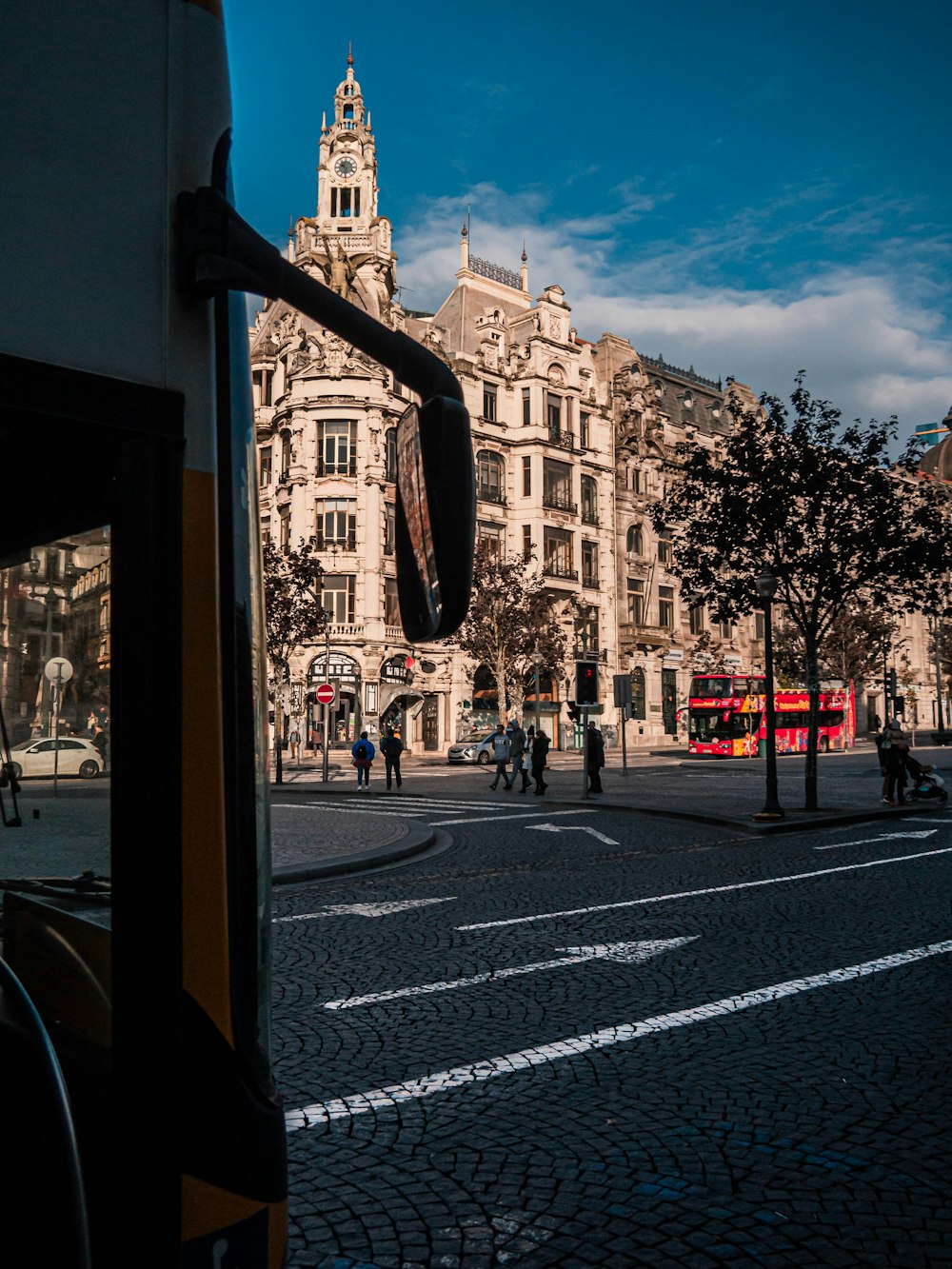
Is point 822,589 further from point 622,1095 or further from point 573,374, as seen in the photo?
point 573,374

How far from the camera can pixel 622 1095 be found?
4.24 m

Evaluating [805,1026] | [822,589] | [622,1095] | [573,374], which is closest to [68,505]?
[622,1095]

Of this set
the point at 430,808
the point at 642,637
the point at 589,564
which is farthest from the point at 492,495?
the point at 430,808

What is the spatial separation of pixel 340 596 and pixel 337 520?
3471 millimetres

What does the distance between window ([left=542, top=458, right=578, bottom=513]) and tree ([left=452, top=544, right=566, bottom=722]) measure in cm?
1022

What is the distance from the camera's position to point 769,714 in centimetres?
1722

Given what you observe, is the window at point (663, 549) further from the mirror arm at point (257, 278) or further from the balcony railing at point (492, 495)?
the mirror arm at point (257, 278)

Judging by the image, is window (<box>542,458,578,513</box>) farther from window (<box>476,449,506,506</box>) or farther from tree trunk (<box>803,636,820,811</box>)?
tree trunk (<box>803,636,820,811</box>)

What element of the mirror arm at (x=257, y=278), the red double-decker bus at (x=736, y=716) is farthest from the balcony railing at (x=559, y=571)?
the mirror arm at (x=257, y=278)

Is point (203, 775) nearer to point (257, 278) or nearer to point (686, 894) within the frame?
point (257, 278)

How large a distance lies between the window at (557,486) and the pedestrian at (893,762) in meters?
37.2

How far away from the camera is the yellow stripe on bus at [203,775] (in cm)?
169

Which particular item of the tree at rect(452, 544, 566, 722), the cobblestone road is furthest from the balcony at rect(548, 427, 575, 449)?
the cobblestone road

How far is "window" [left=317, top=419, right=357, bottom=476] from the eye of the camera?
47.9 meters
